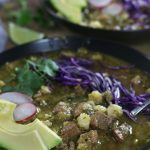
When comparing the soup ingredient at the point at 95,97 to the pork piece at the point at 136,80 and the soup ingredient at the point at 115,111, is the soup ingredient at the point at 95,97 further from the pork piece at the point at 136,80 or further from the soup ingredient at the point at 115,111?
the pork piece at the point at 136,80

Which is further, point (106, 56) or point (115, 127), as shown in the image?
point (106, 56)

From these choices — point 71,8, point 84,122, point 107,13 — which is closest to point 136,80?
point 84,122

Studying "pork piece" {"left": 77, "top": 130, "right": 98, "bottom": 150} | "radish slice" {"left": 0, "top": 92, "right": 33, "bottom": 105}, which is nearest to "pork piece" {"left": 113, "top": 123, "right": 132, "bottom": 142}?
"pork piece" {"left": 77, "top": 130, "right": 98, "bottom": 150}

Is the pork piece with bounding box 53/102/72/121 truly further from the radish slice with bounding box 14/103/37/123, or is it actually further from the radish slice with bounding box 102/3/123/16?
the radish slice with bounding box 102/3/123/16

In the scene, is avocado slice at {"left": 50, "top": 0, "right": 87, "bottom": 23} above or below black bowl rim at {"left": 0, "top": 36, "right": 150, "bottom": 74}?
below

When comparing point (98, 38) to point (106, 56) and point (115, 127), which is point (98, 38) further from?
point (115, 127)

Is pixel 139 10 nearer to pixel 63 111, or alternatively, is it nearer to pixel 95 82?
pixel 95 82

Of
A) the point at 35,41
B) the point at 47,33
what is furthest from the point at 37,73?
the point at 47,33
